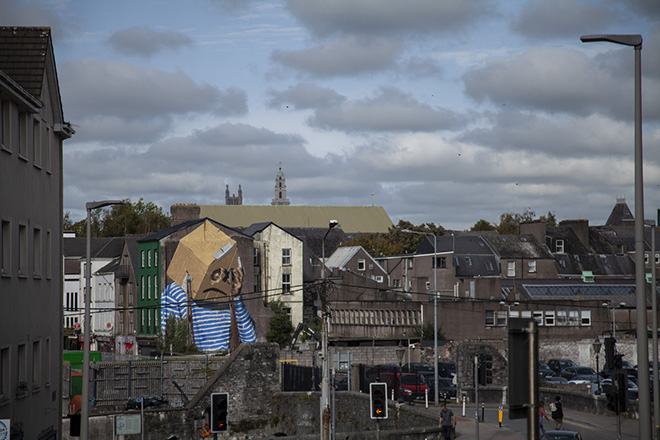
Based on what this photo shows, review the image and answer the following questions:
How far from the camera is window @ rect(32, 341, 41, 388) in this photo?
2738 centimetres

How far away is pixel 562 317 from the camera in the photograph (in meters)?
82.8

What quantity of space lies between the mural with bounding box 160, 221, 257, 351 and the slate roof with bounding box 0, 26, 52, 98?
157 feet

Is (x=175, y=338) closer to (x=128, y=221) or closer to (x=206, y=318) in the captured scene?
(x=206, y=318)

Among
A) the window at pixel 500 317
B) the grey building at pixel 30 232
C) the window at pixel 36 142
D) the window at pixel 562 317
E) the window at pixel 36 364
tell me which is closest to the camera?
the grey building at pixel 30 232

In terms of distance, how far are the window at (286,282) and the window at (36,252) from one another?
57.3 metres

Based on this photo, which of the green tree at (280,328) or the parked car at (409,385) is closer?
the parked car at (409,385)

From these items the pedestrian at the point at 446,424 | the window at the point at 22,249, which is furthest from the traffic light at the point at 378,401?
the window at the point at 22,249

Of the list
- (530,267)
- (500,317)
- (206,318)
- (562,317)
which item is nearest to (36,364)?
(206,318)

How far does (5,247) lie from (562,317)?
66496 mm

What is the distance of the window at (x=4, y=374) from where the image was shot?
2375 centimetres

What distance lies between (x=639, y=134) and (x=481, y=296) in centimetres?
7061

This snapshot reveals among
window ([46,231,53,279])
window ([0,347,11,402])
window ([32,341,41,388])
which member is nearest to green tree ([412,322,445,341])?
window ([46,231,53,279])

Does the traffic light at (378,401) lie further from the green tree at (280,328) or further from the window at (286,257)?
the window at (286,257)

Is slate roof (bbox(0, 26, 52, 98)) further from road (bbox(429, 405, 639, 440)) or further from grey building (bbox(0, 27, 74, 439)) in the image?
road (bbox(429, 405, 639, 440))
